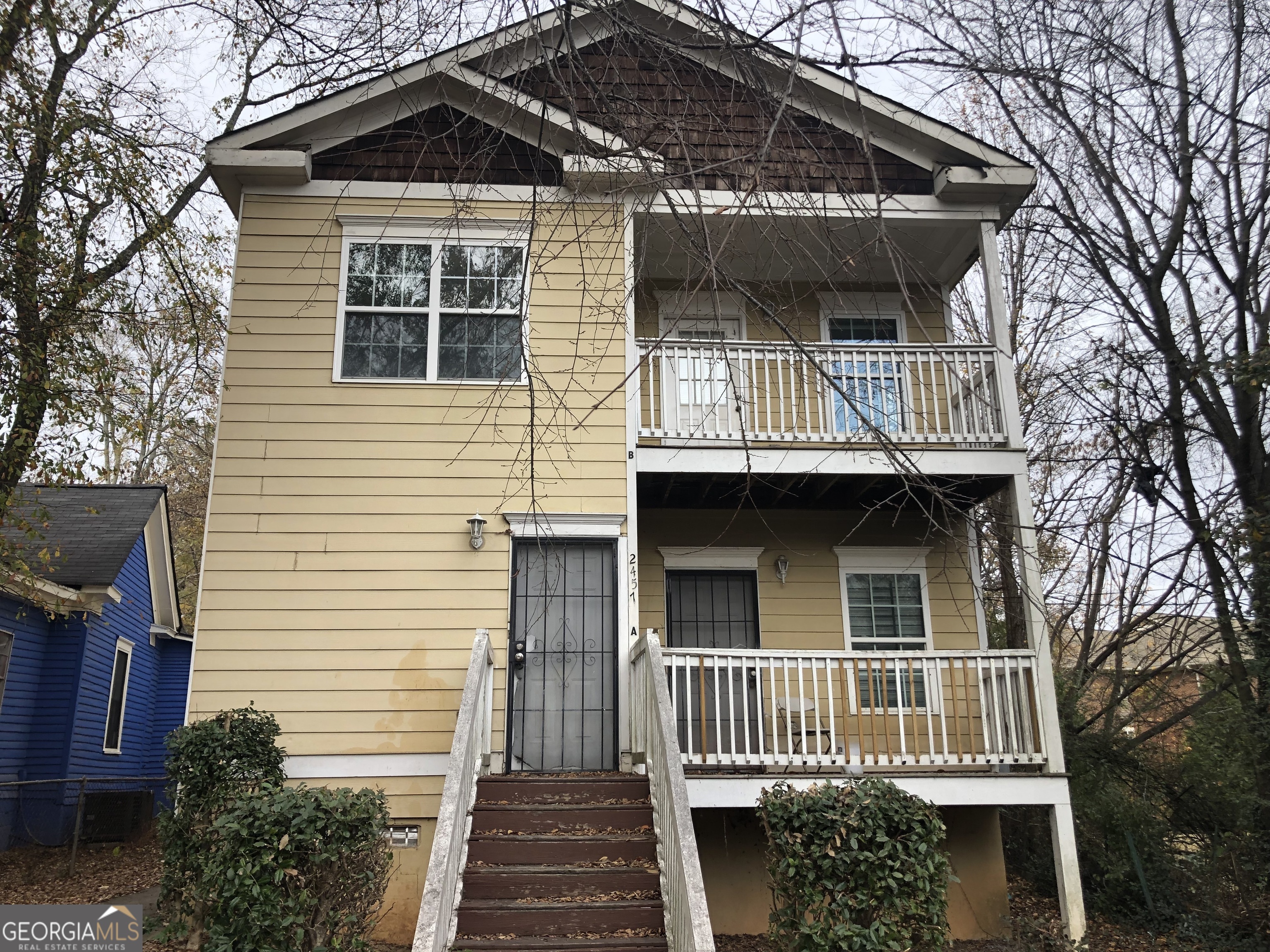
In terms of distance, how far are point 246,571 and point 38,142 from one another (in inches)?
199

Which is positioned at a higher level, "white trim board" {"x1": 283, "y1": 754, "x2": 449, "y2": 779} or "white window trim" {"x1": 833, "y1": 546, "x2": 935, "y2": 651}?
"white window trim" {"x1": 833, "y1": 546, "x2": 935, "y2": 651}

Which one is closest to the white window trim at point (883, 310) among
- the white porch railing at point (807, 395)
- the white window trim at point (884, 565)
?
the white porch railing at point (807, 395)

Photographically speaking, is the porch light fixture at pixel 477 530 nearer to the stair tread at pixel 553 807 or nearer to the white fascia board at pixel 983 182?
the stair tread at pixel 553 807

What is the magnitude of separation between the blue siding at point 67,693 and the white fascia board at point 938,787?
27.1ft

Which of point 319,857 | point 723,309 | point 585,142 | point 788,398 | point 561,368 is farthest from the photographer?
point 723,309

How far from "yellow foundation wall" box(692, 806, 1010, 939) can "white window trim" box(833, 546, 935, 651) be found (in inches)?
78.3

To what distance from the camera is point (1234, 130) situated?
10.2m

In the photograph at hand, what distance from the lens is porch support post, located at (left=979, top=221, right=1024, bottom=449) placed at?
8914 millimetres

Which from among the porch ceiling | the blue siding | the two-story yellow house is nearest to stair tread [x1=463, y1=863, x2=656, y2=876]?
the two-story yellow house

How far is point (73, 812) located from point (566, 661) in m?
9.17

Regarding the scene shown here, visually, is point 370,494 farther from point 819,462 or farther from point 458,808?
point 819,462

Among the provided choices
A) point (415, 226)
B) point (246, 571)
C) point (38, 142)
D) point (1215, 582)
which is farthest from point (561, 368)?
point (1215, 582)

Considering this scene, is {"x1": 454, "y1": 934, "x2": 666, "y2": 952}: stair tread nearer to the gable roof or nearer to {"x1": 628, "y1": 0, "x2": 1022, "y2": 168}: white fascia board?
the gable roof

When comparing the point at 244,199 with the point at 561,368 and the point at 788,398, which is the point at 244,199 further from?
the point at 788,398
